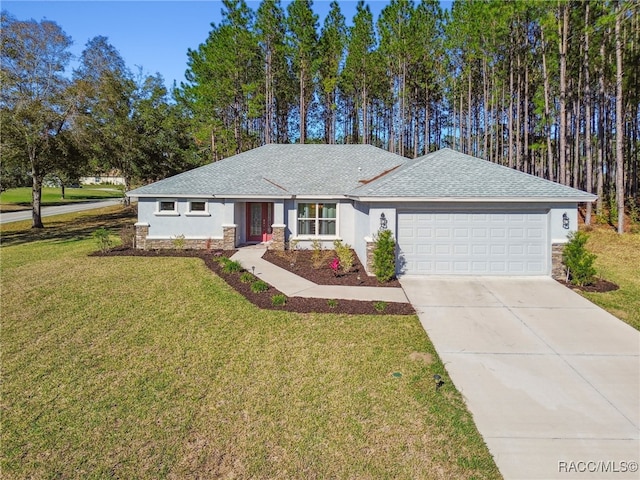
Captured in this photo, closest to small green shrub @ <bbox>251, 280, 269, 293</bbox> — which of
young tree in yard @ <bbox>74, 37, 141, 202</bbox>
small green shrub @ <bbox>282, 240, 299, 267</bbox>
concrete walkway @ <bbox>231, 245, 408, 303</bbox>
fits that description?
concrete walkway @ <bbox>231, 245, 408, 303</bbox>

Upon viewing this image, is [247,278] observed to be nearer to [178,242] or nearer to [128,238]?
[178,242]

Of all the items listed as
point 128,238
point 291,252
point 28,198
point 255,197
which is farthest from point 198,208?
point 28,198

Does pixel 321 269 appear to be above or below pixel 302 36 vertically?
below

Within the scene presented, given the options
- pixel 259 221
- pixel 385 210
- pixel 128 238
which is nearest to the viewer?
pixel 385 210

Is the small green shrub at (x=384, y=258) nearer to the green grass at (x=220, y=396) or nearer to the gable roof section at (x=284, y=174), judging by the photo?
the green grass at (x=220, y=396)

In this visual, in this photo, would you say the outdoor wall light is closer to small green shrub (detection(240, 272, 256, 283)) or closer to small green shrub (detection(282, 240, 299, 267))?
small green shrub (detection(282, 240, 299, 267))

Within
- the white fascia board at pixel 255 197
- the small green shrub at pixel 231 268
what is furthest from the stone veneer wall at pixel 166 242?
the small green shrub at pixel 231 268
